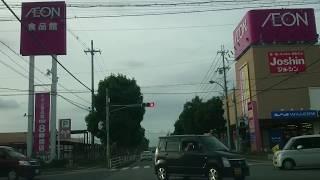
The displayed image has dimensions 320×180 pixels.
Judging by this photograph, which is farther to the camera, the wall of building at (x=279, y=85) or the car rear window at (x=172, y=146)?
the wall of building at (x=279, y=85)

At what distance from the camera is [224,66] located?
2692 inches

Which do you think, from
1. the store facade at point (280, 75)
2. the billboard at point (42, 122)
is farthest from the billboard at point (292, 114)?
the billboard at point (42, 122)

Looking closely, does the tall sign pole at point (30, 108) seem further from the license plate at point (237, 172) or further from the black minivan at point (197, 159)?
the license plate at point (237, 172)

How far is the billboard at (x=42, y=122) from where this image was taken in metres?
44.7

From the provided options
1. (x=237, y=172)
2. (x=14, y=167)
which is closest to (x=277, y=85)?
(x=14, y=167)

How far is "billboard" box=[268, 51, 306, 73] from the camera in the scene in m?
68.2

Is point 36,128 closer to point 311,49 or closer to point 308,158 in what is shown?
point 308,158

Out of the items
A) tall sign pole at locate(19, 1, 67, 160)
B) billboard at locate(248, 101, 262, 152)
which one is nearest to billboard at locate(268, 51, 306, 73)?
billboard at locate(248, 101, 262, 152)

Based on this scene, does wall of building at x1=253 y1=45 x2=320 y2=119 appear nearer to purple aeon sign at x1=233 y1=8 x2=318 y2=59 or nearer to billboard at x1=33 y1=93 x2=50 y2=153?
purple aeon sign at x1=233 y1=8 x2=318 y2=59

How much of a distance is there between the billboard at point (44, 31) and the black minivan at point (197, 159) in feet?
84.7

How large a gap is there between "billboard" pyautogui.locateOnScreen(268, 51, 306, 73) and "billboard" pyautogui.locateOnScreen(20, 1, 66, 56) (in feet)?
101

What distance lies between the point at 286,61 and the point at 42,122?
116 ft

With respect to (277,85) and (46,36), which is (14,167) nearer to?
(46,36)

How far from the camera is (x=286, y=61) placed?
68688 mm
